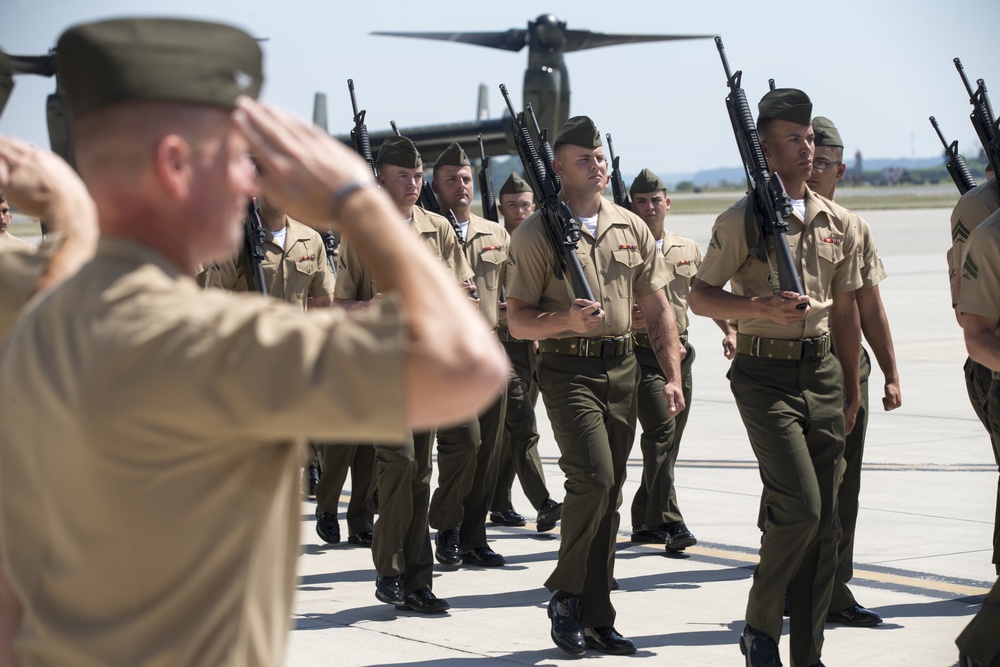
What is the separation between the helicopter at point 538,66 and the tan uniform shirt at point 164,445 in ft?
96.9

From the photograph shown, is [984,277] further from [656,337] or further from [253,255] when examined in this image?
[253,255]

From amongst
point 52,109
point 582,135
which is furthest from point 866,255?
point 52,109

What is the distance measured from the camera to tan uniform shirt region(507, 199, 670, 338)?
6.27m

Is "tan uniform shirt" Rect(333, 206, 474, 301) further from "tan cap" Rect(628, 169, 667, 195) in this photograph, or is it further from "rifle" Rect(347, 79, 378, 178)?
"tan cap" Rect(628, 169, 667, 195)

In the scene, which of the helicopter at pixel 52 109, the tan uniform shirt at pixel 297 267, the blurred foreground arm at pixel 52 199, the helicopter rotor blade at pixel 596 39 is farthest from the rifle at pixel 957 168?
the helicopter rotor blade at pixel 596 39

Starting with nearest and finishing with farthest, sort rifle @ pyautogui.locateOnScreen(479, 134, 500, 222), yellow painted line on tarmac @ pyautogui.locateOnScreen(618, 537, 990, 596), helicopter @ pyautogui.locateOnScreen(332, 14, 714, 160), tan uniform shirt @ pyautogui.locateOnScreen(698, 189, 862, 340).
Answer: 1. tan uniform shirt @ pyautogui.locateOnScreen(698, 189, 862, 340)
2. yellow painted line on tarmac @ pyautogui.locateOnScreen(618, 537, 990, 596)
3. rifle @ pyautogui.locateOnScreen(479, 134, 500, 222)
4. helicopter @ pyautogui.locateOnScreen(332, 14, 714, 160)

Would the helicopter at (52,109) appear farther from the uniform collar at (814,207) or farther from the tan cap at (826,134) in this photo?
the uniform collar at (814,207)

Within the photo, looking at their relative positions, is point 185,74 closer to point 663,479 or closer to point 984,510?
point 663,479

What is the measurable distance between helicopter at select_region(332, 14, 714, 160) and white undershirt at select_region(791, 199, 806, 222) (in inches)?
995

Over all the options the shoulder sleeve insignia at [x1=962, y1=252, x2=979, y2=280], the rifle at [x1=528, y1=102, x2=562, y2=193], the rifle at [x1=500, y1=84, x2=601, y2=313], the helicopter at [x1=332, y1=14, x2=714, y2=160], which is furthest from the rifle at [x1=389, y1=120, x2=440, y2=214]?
the helicopter at [x1=332, y1=14, x2=714, y2=160]

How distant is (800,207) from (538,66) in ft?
90.1

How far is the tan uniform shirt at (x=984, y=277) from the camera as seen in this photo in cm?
475

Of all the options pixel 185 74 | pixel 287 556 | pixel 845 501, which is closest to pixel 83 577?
pixel 287 556

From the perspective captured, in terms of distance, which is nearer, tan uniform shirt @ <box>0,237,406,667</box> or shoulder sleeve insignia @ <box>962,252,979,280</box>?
tan uniform shirt @ <box>0,237,406,667</box>
